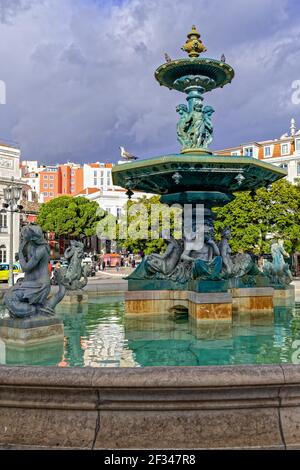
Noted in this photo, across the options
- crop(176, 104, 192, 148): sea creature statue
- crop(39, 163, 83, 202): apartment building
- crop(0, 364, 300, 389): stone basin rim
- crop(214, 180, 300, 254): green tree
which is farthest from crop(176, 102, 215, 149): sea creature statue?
crop(39, 163, 83, 202): apartment building

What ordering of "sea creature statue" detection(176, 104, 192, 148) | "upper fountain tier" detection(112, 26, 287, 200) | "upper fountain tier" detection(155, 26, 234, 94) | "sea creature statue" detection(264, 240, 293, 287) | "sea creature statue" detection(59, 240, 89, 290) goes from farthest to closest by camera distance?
"sea creature statue" detection(59, 240, 89, 290), "sea creature statue" detection(264, 240, 293, 287), "sea creature statue" detection(176, 104, 192, 148), "upper fountain tier" detection(155, 26, 234, 94), "upper fountain tier" detection(112, 26, 287, 200)

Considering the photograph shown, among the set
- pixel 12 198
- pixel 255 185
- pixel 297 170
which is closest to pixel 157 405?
pixel 255 185

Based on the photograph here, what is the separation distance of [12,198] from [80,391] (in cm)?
1838

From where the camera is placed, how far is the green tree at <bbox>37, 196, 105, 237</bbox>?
207ft

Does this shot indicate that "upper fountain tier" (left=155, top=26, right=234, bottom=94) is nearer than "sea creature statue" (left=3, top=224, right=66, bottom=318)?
No

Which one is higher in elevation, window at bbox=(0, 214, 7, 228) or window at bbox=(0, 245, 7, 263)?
window at bbox=(0, 214, 7, 228)

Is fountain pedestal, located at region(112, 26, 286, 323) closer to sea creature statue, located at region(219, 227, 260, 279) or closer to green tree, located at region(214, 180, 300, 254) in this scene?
sea creature statue, located at region(219, 227, 260, 279)

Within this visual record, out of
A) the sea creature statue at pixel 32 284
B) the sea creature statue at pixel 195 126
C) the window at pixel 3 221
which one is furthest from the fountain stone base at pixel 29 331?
the window at pixel 3 221

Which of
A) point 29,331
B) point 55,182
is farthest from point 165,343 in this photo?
point 55,182

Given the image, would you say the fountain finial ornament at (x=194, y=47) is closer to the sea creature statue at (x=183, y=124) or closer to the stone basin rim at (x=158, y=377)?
the sea creature statue at (x=183, y=124)

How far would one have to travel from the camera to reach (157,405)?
12.0 ft

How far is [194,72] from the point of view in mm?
10820

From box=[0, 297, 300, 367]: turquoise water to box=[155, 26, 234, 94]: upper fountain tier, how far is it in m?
5.65
